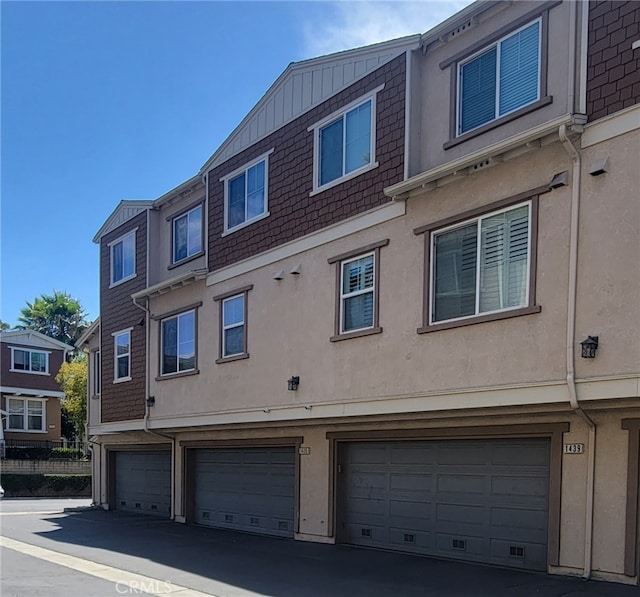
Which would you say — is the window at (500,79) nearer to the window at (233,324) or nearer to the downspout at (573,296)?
the downspout at (573,296)

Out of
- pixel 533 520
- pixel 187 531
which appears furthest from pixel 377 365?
pixel 187 531

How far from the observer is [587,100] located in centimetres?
872

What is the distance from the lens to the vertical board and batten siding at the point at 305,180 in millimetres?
11562

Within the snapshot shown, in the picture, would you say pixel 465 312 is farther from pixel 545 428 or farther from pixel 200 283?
pixel 200 283

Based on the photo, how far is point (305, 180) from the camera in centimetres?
1356


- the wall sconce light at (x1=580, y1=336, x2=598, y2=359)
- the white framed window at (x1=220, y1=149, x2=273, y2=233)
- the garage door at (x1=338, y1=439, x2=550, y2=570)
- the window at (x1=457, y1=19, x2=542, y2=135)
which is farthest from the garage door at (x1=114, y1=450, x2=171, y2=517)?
the wall sconce light at (x1=580, y1=336, x2=598, y2=359)

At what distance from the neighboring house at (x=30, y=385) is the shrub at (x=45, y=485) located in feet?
24.4

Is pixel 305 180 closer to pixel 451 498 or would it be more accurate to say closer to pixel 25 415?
pixel 451 498

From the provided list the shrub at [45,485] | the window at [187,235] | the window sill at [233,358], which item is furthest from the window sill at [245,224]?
the shrub at [45,485]

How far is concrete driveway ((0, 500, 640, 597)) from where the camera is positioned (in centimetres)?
903

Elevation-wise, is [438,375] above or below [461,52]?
below

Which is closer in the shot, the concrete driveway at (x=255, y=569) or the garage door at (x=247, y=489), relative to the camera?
the concrete driveway at (x=255, y=569)

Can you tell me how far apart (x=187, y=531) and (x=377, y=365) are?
7.43m

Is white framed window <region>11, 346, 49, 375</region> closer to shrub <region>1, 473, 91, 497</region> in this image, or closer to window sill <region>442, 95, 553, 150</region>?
shrub <region>1, 473, 91, 497</region>
